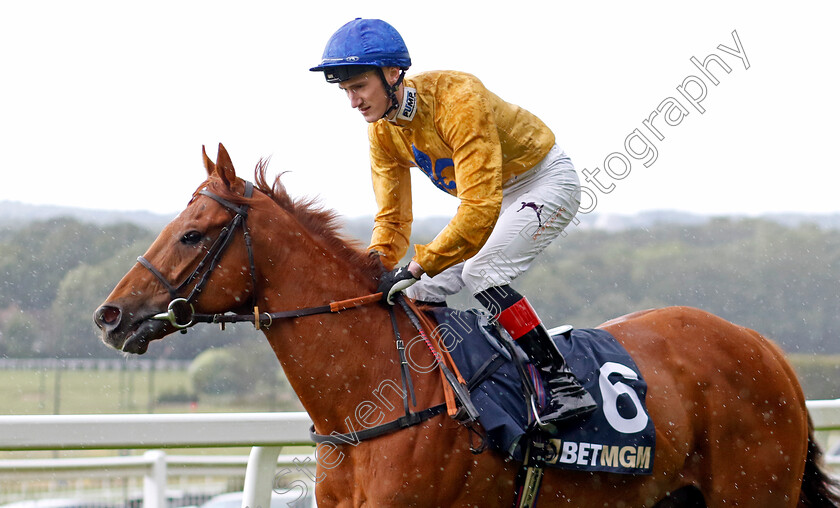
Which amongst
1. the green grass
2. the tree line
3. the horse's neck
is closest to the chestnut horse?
the horse's neck

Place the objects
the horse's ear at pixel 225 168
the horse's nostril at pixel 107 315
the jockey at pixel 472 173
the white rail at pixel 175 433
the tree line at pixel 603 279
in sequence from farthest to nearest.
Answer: the tree line at pixel 603 279, the white rail at pixel 175 433, the jockey at pixel 472 173, the horse's ear at pixel 225 168, the horse's nostril at pixel 107 315

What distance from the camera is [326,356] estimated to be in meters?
2.63

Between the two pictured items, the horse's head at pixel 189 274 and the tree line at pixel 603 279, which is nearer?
the horse's head at pixel 189 274

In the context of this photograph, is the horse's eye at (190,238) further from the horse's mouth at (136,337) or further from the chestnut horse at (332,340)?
the horse's mouth at (136,337)

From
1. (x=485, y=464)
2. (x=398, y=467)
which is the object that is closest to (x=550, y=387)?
(x=485, y=464)

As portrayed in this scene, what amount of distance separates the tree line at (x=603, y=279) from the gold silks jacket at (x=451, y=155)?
1610cm

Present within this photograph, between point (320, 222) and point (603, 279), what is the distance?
23.8m

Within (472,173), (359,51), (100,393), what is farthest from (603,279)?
(359,51)

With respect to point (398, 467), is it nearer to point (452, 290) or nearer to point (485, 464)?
point (485, 464)

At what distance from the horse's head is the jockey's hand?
46cm

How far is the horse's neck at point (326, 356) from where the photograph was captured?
2617 millimetres

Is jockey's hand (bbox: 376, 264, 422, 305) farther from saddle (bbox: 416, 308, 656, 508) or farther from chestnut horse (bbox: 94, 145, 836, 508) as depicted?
saddle (bbox: 416, 308, 656, 508)

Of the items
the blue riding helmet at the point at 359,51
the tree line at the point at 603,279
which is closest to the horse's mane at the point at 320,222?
the blue riding helmet at the point at 359,51

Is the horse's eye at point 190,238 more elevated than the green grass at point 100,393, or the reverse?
the horse's eye at point 190,238
